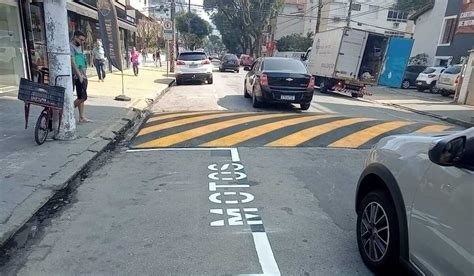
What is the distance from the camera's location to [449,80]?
65.7 feet

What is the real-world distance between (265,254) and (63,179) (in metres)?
3.03

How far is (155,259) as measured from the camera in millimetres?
3371

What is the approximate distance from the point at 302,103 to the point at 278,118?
1896 mm

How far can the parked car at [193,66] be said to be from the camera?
1962 cm

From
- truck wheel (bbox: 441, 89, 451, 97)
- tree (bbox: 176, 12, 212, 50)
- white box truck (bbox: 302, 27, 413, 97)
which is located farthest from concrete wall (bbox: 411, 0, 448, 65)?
tree (bbox: 176, 12, 212, 50)

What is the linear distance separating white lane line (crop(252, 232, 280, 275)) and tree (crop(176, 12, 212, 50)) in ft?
220

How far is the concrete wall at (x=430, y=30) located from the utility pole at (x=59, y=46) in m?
30.0

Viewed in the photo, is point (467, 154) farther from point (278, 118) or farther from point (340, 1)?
point (340, 1)

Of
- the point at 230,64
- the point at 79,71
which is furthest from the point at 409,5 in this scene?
the point at 79,71

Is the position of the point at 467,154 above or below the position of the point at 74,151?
above

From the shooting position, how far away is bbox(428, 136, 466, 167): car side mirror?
87.7 inches

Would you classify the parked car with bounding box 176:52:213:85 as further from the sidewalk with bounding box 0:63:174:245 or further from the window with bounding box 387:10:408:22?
the window with bounding box 387:10:408:22

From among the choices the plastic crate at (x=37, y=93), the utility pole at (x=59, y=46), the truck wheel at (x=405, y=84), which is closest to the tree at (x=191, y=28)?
the truck wheel at (x=405, y=84)

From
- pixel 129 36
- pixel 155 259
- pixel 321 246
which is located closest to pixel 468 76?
pixel 321 246
